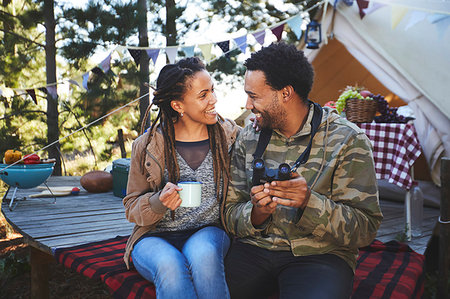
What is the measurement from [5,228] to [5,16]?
12.8ft

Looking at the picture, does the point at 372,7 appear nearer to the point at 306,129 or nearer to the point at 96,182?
the point at 306,129

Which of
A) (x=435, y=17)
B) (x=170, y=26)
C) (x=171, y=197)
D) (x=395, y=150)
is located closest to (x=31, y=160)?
(x=171, y=197)

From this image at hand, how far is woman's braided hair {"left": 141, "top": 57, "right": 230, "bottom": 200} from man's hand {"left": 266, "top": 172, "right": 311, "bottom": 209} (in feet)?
1.90

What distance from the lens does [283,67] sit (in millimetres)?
2031

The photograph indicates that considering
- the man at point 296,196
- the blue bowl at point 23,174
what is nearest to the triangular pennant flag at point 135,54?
the blue bowl at point 23,174

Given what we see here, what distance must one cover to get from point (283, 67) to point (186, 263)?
1.07m

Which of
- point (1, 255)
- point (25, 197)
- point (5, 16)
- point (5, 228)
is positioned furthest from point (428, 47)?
point (5, 16)

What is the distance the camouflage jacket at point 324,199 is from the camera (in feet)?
5.68

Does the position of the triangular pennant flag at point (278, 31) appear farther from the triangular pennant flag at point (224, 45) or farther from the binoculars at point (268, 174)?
the binoculars at point (268, 174)

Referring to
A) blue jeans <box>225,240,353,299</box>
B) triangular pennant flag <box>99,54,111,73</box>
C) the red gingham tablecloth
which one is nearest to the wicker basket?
the red gingham tablecloth

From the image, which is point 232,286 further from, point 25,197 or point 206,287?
point 25,197

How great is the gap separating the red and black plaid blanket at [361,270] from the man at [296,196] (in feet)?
1.51

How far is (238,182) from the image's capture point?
211 cm

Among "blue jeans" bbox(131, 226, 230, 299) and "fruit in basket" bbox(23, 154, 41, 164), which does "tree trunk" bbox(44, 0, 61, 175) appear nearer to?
"fruit in basket" bbox(23, 154, 41, 164)
